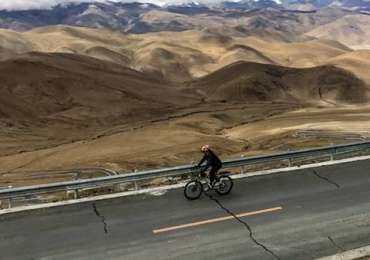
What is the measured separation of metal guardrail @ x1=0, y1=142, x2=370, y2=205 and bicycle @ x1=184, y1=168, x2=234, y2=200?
0.66 m

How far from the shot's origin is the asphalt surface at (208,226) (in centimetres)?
1214

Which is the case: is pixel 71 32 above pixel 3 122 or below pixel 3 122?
above

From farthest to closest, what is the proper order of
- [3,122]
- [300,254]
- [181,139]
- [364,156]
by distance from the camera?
[3,122], [181,139], [364,156], [300,254]

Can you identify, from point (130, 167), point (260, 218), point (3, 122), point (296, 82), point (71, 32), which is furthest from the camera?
point (71, 32)

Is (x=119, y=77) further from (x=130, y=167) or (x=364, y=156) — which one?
(x=364, y=156)

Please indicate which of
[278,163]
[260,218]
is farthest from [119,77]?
[260,218]

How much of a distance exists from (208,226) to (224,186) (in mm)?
2889

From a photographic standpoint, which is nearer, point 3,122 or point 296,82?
point 3,122

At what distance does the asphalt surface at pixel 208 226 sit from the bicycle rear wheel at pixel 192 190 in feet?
0.59

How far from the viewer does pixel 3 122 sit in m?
49.3

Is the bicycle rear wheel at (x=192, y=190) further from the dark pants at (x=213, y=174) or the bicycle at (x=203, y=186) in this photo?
the dark pants at (x=213, y=174)

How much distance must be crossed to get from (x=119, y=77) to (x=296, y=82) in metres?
23.6

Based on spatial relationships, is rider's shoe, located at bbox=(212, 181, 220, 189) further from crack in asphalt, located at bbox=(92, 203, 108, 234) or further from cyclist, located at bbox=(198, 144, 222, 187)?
crack in asphalt, located at bbox=(92, 203, 108, 234)

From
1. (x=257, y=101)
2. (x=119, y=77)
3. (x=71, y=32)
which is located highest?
(x=71, y=32)
